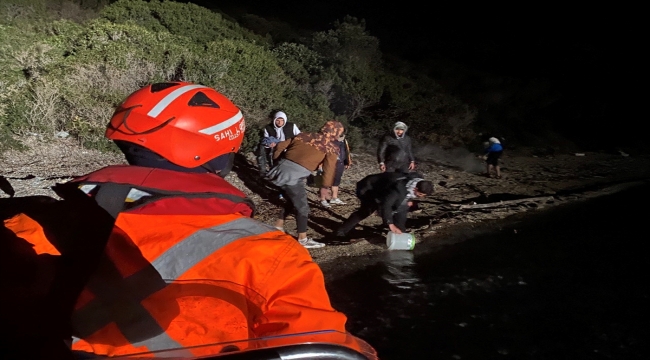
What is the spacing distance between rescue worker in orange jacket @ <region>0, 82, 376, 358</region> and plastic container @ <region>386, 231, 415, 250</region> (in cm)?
550

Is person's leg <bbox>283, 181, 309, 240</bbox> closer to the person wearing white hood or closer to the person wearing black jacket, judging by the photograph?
the person wearing black jacket

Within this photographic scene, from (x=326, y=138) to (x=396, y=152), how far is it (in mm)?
1617

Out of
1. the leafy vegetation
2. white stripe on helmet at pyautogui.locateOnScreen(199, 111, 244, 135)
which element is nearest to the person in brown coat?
the leafy vegetation

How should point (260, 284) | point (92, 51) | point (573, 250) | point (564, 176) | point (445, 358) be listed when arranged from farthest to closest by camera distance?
point (564, 176) → point (92, 51) → point (573, 250) → point (445, 358) → point (260, 284)

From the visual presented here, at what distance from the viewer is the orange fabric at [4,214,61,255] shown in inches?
58.4

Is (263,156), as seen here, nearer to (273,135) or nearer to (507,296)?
(273,135)

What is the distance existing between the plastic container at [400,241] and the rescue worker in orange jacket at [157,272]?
18.1 ft

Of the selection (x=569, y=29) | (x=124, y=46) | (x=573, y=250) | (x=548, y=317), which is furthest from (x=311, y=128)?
(x=569, y=29)

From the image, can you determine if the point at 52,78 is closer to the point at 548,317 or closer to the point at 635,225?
the point at 548,317

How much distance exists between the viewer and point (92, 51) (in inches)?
424

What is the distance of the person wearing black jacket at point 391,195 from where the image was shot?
6.78 metres

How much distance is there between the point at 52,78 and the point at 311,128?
5.28 meters

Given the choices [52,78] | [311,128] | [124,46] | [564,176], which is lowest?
[564,176]

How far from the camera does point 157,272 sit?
4.55 feet
